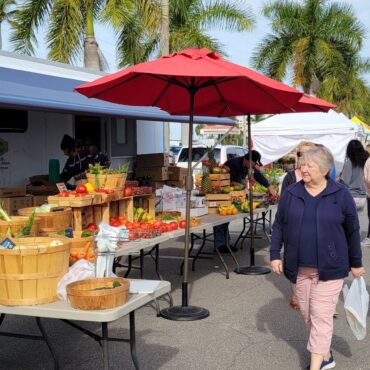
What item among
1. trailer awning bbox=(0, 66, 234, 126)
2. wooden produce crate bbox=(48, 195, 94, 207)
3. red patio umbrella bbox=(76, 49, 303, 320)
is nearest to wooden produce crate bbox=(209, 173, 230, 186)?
red patio umbrella bbox=(76, 49, 303, 320)

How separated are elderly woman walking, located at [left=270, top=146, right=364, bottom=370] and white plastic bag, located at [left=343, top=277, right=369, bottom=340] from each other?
0.57 ft

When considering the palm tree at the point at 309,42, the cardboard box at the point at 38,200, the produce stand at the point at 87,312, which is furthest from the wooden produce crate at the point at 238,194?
the palm tree at the point at 309,42

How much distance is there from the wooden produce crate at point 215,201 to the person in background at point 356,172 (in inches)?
77.7

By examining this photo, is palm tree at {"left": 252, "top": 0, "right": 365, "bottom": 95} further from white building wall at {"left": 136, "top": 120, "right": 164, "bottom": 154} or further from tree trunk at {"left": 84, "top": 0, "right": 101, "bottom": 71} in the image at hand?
white building wall at {"left": 136, "top": 120, "right": 164, "bottom": 154}

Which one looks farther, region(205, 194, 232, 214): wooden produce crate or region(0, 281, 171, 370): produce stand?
region(205, 194, 232, 214): wooden produce crate

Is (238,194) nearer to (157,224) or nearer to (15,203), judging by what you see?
(157,224)

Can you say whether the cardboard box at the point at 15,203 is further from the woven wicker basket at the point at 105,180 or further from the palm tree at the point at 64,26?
the palm tree at the point at 64,26

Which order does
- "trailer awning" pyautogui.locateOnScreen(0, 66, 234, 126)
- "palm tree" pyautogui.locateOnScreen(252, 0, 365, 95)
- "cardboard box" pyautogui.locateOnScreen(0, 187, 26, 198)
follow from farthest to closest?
1. "palm tree" pyautogui.locateOnScreen(252, 0, 365, 95)
2. "cardboard box" pyautogui.locateOnScreen(0, 187, 26, 198)
3. "trailer awning" pyautogui.locateOnScreen(0, 66, 234, 126)

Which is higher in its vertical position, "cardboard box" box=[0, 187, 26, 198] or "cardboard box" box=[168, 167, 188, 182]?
"cardboard box" box=[168, 167, 188, 182]

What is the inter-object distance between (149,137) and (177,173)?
2724 millimetres

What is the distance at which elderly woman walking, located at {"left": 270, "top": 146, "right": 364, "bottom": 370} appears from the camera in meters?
4.38

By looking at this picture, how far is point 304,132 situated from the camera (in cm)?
1711

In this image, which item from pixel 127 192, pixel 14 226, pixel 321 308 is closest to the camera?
pixel 321 308

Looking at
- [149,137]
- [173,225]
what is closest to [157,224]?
[173,225]
